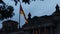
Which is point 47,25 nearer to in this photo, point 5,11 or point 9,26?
point 5,11

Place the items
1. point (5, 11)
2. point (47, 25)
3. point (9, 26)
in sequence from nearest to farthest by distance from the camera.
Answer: point (5, 11), point (47, 25), point (9, 26)

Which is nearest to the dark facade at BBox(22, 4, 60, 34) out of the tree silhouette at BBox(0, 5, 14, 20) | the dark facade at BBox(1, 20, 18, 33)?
the tree silhouette at BBox(0, 5, 14, 20)

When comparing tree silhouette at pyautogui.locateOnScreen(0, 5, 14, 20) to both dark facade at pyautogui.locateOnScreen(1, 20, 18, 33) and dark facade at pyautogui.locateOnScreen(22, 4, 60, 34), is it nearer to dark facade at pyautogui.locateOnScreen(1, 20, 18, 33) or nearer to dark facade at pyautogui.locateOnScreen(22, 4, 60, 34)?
dark facade at pyautogui.locateOnScreen(22, 4, 60, 34)

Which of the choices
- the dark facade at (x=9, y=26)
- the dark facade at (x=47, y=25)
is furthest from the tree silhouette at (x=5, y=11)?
the dark facade at (x=9, y=26)

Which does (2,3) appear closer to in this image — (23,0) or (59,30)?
(23,0)

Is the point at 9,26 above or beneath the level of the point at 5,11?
beneath

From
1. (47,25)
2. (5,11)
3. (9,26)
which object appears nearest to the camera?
(5,11)

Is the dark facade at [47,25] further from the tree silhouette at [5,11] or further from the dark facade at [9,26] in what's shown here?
the dark facade at [9,26]

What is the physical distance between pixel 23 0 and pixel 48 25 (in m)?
11.2

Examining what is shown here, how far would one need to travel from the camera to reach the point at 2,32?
72.9 meters

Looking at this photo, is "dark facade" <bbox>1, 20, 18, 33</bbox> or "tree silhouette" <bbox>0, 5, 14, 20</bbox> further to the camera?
"dark facade" <bbox>1, 20, 18, 33</bbox>

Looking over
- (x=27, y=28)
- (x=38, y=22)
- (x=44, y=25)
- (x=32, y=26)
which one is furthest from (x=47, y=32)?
(x=27, y=28)

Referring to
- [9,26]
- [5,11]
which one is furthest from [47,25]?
[9,26]

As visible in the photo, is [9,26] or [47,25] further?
[9,26]
